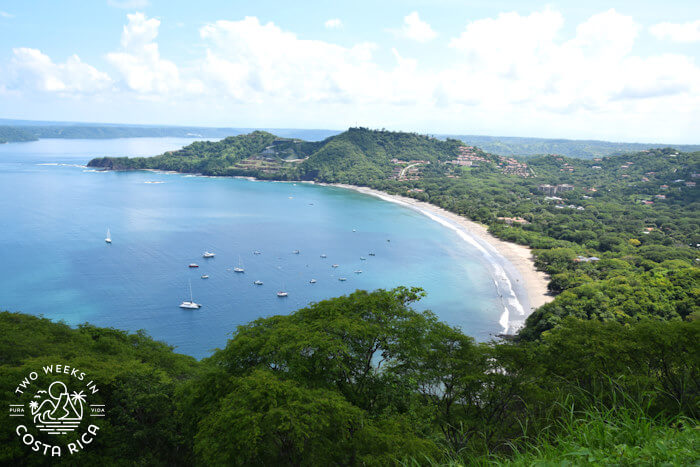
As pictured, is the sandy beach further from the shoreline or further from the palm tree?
the palm tree

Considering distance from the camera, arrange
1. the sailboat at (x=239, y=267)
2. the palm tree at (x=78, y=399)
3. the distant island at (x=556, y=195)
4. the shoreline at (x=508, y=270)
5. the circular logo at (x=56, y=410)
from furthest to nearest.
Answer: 1. the sailboat at (x=239, y=267)
2. the shoreline at (x=508, y=270)
3. the distant island at (x=556, y=195)
4. the palm tree at (x=78, y=399)
5. the circular logo at (x=56, y=410)

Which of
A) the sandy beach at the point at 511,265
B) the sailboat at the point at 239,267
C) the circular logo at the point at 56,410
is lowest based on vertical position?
the sailboat at the point at 239,267

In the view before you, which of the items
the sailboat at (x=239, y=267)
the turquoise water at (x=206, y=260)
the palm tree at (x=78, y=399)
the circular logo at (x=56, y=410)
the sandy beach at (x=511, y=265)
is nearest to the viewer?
the circular logo at (x=56, y=410)

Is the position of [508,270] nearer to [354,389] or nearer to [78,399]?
[354,389]

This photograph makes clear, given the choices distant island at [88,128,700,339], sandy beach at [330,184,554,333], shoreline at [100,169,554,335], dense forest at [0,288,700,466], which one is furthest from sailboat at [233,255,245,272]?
distant island at [88,128,700,339]

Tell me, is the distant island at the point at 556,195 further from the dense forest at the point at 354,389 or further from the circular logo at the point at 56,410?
the circular logo at the point at 56,410

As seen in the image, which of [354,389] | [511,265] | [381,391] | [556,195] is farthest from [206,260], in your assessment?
[556,195]

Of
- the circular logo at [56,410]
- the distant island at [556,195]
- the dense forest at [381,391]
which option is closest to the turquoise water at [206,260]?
the distant island at [556,195]

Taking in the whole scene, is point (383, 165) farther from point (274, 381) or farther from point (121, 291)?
point (274, 381)
